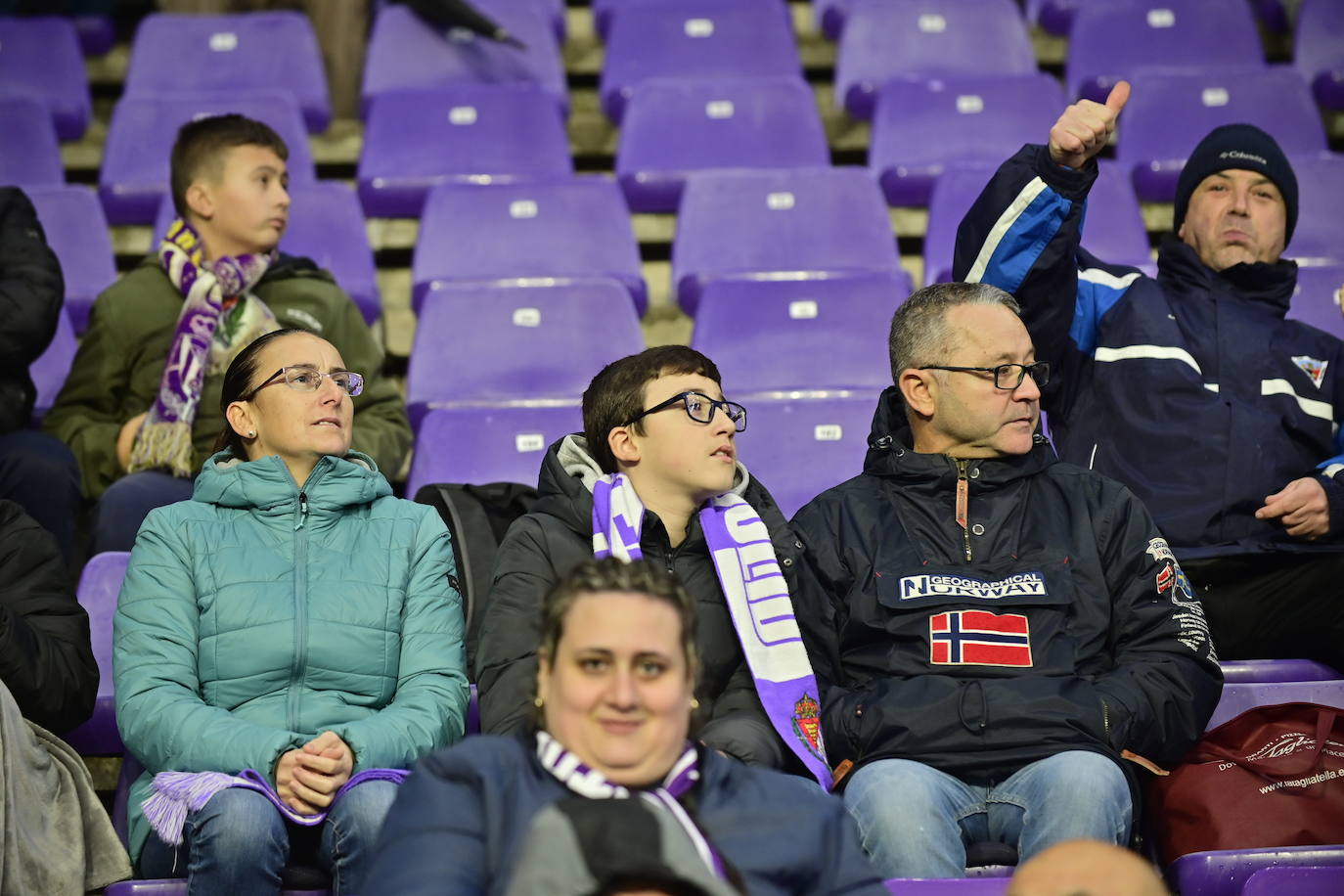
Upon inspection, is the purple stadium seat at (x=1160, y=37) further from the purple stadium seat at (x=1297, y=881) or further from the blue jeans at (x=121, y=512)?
the purple stadium seat at (x=1297, y=881)

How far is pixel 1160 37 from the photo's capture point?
219 inches

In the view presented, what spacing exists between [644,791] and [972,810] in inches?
31.9

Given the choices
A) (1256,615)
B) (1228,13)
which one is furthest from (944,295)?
(1228,13)

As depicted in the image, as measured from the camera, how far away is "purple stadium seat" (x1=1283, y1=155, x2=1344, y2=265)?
4648mm

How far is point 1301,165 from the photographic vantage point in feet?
15.4

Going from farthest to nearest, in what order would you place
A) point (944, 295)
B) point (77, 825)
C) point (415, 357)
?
point (415, 357)
point (944, 295)
point (77, 825)

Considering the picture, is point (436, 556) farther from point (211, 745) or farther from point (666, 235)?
point (666, 235)

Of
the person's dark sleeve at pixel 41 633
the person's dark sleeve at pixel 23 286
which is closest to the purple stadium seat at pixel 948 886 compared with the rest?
the person's dark sleeve at pixel 41 633

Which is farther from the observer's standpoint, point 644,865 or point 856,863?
point 856,863

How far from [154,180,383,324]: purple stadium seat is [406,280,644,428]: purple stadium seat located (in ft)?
1.21

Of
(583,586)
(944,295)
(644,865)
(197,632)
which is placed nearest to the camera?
(644,865)

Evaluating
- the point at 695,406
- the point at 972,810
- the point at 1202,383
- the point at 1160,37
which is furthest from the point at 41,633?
the point at 1160,37

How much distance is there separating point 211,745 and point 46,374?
6.70 feet

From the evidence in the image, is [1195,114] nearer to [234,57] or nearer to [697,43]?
[697,43]
